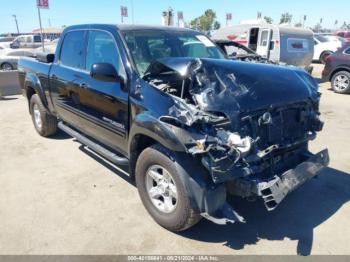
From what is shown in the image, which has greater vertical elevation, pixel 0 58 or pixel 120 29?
pixel 120 29

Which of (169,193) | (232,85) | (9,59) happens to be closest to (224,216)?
(169,193)

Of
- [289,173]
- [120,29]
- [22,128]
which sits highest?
[120,29]

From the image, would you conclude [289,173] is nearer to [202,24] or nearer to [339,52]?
[339,52]

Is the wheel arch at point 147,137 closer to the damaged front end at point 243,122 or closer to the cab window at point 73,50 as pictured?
the damaged front end at point 243,122

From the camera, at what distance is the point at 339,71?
433 inches

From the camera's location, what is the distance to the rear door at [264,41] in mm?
13284

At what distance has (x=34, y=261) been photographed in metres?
2.87

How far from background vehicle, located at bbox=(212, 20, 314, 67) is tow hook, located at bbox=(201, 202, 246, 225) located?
10.8 m

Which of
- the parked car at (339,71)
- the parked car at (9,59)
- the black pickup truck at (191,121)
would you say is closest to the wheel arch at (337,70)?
the parked car at (339,71)

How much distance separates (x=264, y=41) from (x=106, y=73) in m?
11.5

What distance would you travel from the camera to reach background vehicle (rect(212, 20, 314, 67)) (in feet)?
43.1

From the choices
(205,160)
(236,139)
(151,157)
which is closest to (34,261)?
(151,157)

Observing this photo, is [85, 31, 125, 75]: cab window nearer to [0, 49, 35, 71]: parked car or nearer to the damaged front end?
the damaged front end

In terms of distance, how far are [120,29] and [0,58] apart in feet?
50.3
